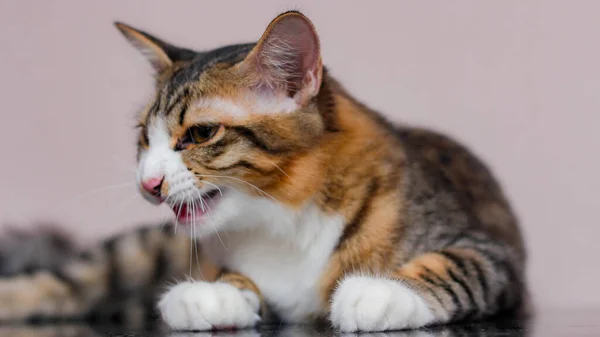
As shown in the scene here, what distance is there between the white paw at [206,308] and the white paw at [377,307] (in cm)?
19

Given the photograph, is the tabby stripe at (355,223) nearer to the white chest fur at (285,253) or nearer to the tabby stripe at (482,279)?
the white chest fur at (285,253)

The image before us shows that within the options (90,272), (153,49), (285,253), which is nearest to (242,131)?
(285,253)

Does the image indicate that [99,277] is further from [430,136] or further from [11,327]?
[430,136]

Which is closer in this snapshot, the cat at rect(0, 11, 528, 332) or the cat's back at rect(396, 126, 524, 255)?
the cat at rect(0, 11, 528, 332)

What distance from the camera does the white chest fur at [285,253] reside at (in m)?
1.43

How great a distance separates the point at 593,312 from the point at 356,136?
2.29ft

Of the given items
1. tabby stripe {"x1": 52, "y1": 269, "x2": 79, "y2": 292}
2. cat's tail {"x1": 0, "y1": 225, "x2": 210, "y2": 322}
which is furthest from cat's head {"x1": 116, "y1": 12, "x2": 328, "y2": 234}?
tabby stripe {"x1": 52, "y1": 269, "x2": 79, "y2": 292}

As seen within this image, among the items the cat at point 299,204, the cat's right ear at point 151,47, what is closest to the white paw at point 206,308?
the cat at point 299,204

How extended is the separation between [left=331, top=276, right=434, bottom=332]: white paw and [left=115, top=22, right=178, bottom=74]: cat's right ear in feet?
2.13

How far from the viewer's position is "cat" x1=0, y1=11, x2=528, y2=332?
1.33 m

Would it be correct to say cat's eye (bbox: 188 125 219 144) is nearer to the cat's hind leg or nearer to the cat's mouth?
the cat's mouth

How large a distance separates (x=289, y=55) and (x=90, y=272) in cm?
73

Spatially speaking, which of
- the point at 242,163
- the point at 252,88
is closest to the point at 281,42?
the point at 252,88

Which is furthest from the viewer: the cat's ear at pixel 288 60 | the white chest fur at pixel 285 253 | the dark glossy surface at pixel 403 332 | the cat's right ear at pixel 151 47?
the cat's right ear at pixel 151 47
